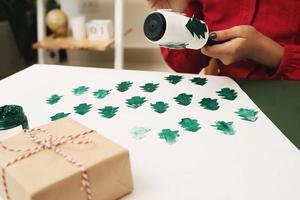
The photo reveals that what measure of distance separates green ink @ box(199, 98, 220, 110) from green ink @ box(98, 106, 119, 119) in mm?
178

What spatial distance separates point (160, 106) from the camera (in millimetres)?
683

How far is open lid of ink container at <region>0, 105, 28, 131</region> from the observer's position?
487 millimetres

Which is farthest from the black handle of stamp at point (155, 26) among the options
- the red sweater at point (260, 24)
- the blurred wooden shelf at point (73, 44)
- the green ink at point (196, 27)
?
the blurred wooden shelf at point (73, 44)

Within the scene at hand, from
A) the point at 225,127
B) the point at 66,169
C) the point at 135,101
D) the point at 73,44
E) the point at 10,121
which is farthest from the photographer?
the point at 73,44

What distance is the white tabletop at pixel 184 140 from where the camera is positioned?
46 centimetres

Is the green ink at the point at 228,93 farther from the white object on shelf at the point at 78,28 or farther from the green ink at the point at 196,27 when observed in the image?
the white object on shelf at the point at 78,28

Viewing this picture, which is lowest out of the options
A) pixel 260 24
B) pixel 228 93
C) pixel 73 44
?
pixel 73 44

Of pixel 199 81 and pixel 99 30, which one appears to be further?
pixel 99 30

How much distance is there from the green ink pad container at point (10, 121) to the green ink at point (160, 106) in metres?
0.26

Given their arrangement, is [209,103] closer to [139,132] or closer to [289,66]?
[139,132]

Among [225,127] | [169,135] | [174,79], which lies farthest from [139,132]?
[174,79]

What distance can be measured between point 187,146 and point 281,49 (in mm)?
441

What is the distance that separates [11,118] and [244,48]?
0.54 m

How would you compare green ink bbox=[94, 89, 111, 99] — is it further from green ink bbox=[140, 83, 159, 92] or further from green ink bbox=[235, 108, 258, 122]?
green ink bbox=[235, 108, 258, 122]
